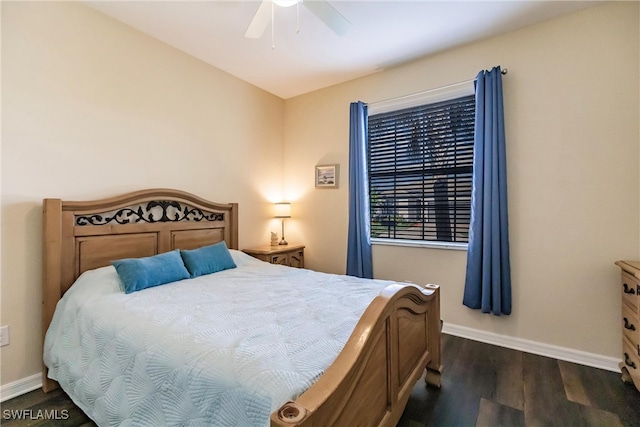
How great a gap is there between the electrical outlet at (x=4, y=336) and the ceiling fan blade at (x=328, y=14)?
9.18 feet

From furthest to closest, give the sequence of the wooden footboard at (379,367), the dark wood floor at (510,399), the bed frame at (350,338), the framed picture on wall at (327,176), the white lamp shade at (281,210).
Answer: the white lamp shade at (281,210)
the framed picture on wall at (327,176)
the dark wood floor at (510,399)
the bed frame at (350,338)
the wooden footboard at (379,367)

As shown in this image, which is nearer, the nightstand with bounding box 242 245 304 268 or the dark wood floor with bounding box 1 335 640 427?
the dark wood floor with bounding box 1 335 640 427

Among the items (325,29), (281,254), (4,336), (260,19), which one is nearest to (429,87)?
(325,29)

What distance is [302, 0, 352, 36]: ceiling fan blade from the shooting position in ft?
5.84

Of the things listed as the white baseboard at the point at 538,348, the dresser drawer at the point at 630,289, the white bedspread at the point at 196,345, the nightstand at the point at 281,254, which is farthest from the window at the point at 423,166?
the white bedspread at the point at 196,345

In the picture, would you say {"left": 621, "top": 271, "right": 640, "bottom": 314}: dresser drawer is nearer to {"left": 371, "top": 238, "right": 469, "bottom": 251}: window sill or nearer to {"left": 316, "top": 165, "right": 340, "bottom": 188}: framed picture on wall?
{"left": 371, "top": 238, "right": 469, "bottom": 251}: window sill

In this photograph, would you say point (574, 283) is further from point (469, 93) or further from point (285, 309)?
point (285, 309)

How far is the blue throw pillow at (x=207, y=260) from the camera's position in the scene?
2.47 m

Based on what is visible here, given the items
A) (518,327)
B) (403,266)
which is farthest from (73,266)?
(518,327)

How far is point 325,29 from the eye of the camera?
2521mm

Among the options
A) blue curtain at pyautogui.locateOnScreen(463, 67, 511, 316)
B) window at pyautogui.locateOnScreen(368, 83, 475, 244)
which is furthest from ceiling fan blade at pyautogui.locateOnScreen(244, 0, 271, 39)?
blue curtain at pyautogui.locateOnScreen(463, 67, 511, 316)

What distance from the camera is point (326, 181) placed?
145 inches

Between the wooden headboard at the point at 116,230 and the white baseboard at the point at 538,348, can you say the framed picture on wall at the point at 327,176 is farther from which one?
the white baseboard at the point at 538,348

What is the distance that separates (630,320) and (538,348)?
2.22ft
